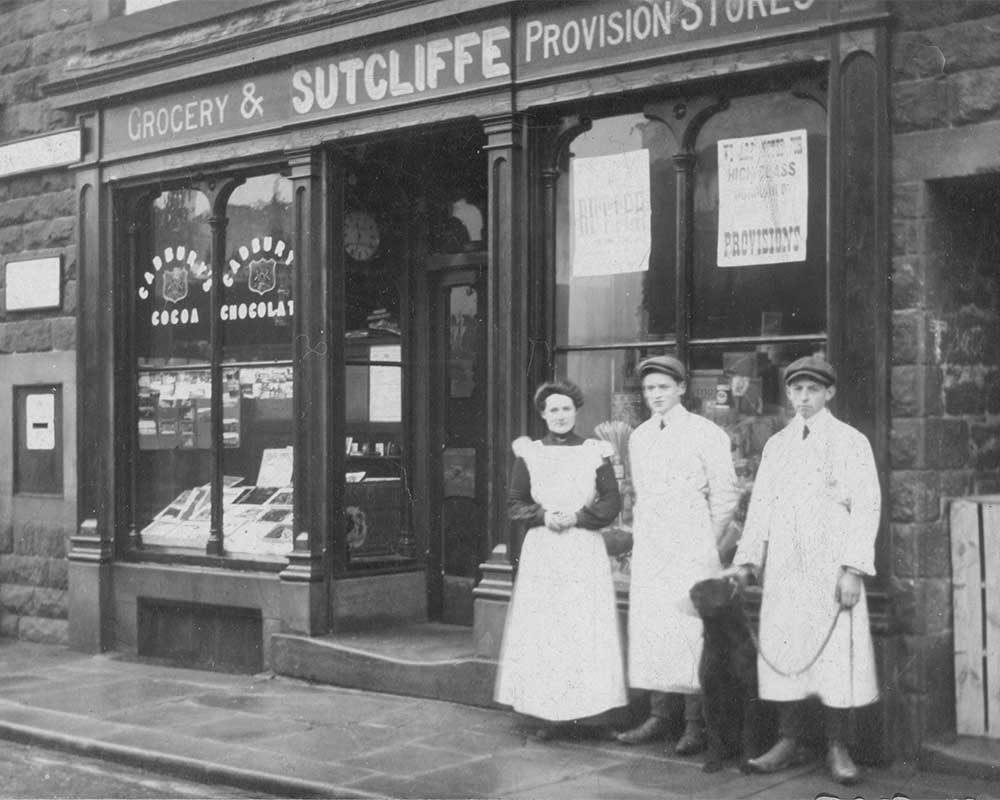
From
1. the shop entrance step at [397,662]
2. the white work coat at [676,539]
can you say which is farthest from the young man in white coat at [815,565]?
A: the shop entrance step at [397,662]

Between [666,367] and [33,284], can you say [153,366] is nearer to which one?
[33,284]

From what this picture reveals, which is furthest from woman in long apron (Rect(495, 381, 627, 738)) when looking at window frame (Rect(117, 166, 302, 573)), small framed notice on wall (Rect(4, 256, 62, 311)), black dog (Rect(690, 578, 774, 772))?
small framed notice on wall (Rect(4, 256, 62, 311))

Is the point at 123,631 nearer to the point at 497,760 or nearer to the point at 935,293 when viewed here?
the point at 497,760

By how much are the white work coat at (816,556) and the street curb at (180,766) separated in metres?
2.08

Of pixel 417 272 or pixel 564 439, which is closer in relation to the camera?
pixel 564 439

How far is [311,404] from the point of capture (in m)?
9.53

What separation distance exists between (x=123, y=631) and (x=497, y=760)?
4555mm

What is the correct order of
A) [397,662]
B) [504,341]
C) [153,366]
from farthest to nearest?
[153,366] < [397,662] < [504,341]

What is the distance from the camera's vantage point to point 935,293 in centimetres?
697

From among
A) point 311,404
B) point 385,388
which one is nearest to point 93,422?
point 311,404

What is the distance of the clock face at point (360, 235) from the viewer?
9906mm

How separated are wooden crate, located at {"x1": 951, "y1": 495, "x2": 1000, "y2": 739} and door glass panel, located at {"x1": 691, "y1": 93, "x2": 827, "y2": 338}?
3.99 ft

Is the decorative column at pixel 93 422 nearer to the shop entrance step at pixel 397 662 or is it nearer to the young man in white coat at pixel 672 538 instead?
the shop entrance step at pixel 397 662

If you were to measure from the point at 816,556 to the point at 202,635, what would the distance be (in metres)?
5.19
